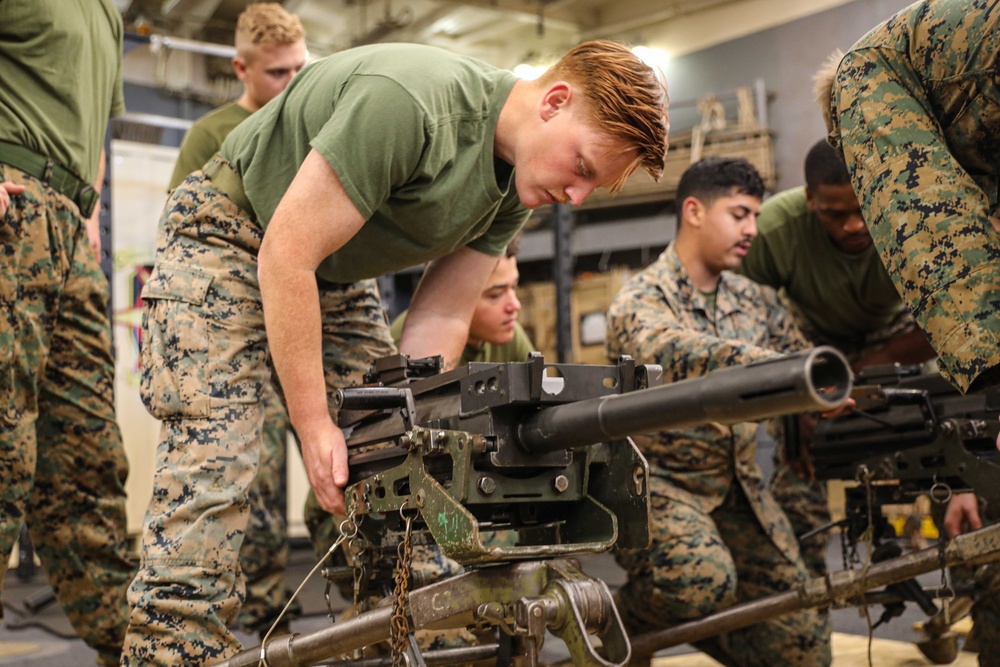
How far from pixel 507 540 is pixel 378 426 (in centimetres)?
108

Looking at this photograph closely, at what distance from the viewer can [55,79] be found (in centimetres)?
252

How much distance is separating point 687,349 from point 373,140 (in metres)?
1.27

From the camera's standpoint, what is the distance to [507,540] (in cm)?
290

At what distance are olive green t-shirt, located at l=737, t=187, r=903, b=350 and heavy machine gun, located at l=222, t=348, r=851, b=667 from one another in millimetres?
2266

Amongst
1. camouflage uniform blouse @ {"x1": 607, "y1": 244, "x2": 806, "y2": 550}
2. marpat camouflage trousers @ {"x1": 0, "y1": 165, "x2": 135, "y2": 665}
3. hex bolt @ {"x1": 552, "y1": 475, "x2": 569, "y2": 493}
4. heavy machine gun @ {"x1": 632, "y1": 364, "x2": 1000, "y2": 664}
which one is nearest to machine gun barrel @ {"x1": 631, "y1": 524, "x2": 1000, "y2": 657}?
heavy machine gun @ {"x1": 632, "y1": 364, "x2": 1000, "y2": 664}

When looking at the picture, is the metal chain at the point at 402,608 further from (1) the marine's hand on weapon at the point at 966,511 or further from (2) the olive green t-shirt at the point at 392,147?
(1) the marine's hand on weapon at the point at 966,511

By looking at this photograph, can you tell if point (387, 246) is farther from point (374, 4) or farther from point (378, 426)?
point (374, 4)

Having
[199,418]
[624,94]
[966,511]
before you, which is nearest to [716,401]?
[624,94]

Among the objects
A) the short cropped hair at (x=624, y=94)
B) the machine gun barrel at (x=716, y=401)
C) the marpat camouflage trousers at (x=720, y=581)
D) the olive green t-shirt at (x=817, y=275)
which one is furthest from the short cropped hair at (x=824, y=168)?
the machine gun barrel at (x=716, y=401)

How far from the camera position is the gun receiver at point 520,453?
1.51 m

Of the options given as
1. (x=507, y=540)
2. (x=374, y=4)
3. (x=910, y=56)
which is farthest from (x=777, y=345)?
(x=374, y=4)

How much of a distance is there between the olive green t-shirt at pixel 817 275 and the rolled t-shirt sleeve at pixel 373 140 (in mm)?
2189

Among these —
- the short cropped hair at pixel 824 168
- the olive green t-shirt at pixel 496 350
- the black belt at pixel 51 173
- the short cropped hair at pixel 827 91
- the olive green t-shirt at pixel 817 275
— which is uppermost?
→ the short cropped hair at pixel 824 168

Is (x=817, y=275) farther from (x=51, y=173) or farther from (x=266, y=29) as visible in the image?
(x=51, y=173)
